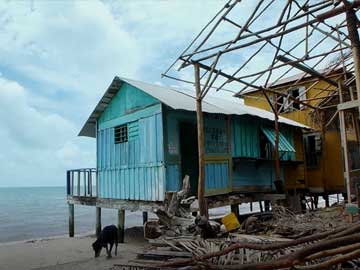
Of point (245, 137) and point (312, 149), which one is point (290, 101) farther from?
point (245, 137)

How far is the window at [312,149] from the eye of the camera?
16.4 metres

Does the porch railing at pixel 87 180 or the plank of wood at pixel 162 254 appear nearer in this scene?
the plank of wood at pixel 162 254

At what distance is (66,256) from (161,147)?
5.13 meters

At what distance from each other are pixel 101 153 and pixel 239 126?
527cm

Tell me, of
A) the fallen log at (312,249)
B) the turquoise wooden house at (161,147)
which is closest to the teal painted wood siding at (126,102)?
the turquoise wooden house at (161,147)

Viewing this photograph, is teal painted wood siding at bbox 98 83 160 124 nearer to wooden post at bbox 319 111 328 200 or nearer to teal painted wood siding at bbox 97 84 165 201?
teal painted wood siding at bbox 97 84 165 201

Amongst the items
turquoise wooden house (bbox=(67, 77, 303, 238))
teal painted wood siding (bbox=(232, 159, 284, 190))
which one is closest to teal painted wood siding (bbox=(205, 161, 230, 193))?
turquoise wooden house (bbox=(67, 77, 303, 238))

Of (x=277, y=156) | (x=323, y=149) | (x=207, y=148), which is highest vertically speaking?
(x=323, y=149)

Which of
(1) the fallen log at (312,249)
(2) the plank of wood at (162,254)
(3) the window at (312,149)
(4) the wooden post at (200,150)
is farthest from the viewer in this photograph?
(3) the window at (312,149)

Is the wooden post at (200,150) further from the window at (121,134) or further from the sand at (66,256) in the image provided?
the window at (121,134)

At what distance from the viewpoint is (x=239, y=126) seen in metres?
12.4

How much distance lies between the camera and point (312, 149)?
1677 centimetres

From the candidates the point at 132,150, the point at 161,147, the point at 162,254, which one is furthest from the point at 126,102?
the point at 162,254

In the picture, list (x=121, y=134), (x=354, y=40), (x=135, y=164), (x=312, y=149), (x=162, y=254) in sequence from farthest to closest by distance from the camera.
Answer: (x=312, y=149) → (x=121, y=134) → (x=135, y=164) → (x=354, y=40) → (x=162, y=254)
